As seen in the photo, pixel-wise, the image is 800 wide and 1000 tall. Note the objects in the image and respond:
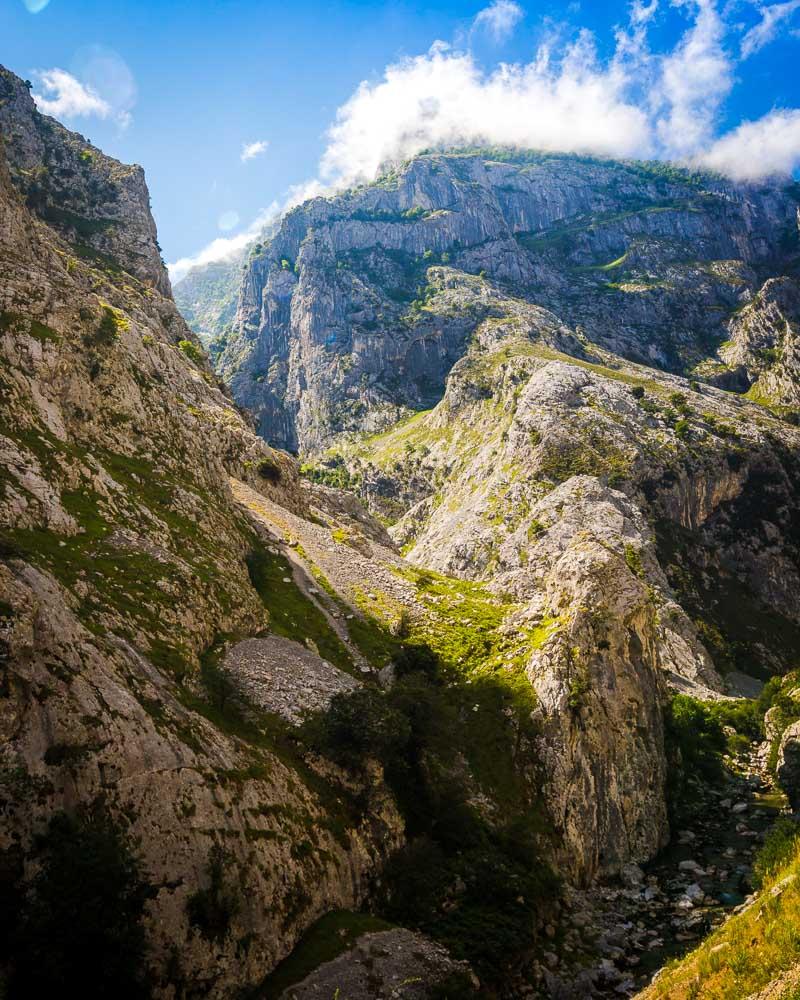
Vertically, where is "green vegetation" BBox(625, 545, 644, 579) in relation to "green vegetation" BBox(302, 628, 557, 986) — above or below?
above

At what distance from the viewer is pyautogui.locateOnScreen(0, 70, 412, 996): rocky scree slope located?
81.3ft

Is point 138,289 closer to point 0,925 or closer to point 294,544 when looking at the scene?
point 294,544

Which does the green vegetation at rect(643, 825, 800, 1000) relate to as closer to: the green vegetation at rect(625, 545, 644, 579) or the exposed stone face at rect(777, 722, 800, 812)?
the exposed stone face at rect(777, 722, 800, 812)

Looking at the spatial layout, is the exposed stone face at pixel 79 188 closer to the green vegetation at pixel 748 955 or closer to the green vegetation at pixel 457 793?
the green vegetation at pixel 457 793

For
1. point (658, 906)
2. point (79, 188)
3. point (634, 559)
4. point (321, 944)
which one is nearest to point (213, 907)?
point (321, 944)

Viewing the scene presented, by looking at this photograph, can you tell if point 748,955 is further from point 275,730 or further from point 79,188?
point 79,188

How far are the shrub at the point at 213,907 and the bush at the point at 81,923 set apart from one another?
2271 mm

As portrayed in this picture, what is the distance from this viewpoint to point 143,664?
33.8 meters

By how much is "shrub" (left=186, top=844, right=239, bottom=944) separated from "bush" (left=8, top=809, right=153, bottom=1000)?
2271mm

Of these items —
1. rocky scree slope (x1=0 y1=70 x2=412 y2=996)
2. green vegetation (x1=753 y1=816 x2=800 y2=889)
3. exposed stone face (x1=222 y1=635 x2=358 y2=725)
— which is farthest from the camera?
exposed stone face (x1=222 y1=635 x2=358 y2=725)

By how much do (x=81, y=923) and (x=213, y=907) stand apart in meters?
6.02

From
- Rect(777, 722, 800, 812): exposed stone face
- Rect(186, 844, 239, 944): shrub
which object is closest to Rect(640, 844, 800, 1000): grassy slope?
Rect(186, 844, 239, 944): shrub

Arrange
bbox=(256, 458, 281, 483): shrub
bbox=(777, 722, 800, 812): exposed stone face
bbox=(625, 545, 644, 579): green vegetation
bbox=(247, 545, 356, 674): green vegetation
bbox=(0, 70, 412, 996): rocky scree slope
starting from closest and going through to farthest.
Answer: bbox=(0, 70, 412, 996): rocky scree slope < bbox=(247, 545, 356, 674): green vegetation < bbox=(777, 722, 800, 812): exposed stone face < bbox=(256, 458, 281, 483): shrub < bbox=(625, 545, 644, 579): green vegetation

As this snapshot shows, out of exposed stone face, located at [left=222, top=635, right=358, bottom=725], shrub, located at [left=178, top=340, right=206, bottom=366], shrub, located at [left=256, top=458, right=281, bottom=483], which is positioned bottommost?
exposed stone face, located at [left=222, top=635, right=358, bottom=725]
